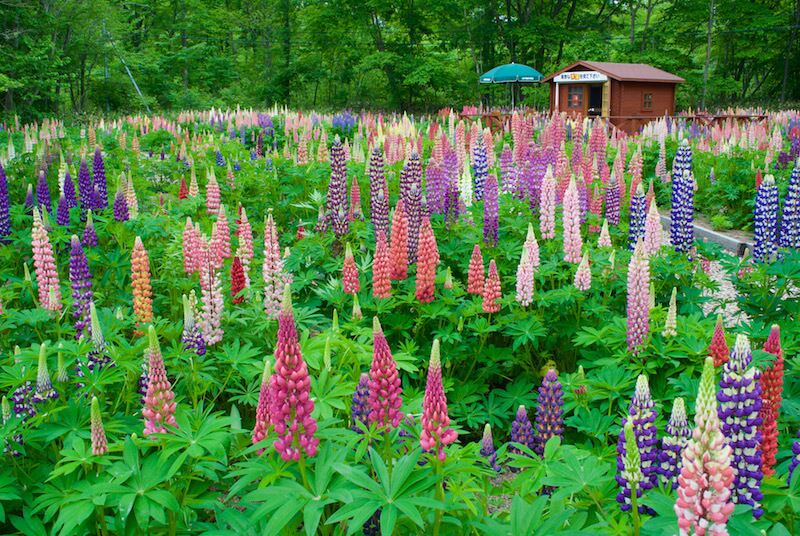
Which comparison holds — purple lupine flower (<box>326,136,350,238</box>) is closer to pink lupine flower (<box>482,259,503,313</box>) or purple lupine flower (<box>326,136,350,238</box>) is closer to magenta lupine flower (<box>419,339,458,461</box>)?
pink lupine flower (<box>482,259,503,313</box>)

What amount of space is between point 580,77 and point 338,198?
22613 millimetres

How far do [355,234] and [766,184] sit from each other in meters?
3.83

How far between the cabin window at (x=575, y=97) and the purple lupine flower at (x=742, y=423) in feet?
86.1

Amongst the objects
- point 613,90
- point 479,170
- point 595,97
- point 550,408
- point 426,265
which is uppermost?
point 613,90

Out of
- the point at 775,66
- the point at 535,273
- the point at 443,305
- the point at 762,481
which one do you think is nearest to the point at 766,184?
the point at 535,273

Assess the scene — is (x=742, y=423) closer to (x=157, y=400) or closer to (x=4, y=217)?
(x=157, y=400)

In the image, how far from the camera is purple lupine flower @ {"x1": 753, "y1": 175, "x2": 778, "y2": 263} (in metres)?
6.18

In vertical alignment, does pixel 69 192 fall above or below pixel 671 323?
above

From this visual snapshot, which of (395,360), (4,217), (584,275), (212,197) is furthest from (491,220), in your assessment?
(4,217)

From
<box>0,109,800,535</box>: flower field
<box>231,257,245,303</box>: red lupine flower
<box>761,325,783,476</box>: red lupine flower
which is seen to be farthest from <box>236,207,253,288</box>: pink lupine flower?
<box>761,325,783,476</box>: red lupine flower

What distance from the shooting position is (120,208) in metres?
6.33

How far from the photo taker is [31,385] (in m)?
3.41

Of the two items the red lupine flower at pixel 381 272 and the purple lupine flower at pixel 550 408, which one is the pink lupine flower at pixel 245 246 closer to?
the red lupine flower at pixel 381 272

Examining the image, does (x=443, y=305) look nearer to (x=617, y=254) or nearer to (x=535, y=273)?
(x=535, y=273)
